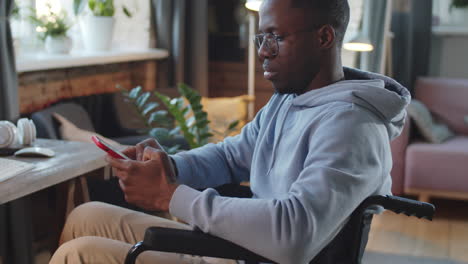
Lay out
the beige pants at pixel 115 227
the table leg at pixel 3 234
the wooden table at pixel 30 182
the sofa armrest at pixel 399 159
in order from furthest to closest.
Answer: the sofa armrest at pixel 399 159 < the table leg at pixel 3 234 < the wooden table at pixel 30 182 < the beige pants at pixel 115 227

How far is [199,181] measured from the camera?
168 centimetres

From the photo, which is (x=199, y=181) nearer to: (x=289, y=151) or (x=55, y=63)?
(x=289, y=151)

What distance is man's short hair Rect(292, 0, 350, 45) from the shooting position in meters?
1.40

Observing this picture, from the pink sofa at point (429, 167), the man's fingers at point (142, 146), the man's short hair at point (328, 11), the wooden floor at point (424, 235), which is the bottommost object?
the wooden floor at point (424, 235)

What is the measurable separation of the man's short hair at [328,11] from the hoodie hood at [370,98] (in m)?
0.13

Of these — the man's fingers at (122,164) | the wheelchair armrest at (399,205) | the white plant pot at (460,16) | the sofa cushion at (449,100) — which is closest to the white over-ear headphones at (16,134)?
the man's fingers at (122,164)

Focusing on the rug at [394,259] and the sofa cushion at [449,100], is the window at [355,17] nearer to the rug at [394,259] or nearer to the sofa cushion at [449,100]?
the sofa cushion at [449,100]

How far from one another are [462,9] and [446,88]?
743 millimetres

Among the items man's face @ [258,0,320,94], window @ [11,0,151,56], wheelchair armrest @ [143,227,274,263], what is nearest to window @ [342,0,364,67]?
→ window @ [11,0,151,56]

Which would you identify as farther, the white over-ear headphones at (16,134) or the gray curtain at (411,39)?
the gray curtain at (411,39)

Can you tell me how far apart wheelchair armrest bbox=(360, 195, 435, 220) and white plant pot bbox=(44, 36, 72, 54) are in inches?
104

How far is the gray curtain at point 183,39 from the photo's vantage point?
14.9 feet

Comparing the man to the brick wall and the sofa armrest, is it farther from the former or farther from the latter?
the sofa armrest

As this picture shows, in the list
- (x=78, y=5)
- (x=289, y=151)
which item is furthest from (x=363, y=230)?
(x=78, y=5)
